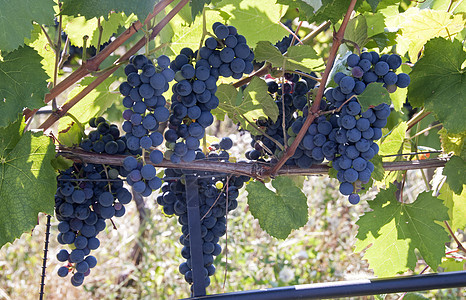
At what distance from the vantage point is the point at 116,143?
3.34ft

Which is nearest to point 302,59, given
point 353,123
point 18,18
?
point 353,123

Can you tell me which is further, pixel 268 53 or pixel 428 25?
pixel 428 25

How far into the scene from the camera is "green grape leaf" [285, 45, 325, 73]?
3.11ft

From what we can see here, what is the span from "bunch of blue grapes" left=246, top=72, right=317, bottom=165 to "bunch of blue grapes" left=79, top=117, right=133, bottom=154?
0.31 metres

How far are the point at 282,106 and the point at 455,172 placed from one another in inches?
17.5

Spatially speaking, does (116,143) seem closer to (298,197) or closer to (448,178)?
(298,197)

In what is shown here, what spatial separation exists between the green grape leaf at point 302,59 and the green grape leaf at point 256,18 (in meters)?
0.14

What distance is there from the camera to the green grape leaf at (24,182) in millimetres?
900

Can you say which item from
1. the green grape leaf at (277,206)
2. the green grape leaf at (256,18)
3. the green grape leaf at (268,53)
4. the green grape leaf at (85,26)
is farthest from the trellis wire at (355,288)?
the green grape leaf at (85,26)

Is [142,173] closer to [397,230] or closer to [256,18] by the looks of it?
[256,18]

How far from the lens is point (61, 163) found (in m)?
0.99

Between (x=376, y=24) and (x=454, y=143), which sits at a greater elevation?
(x=376, y=24)

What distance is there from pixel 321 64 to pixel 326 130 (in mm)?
156

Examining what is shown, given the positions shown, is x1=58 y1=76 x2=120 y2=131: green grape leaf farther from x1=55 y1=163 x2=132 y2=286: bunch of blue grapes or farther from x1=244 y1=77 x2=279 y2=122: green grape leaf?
x1=244 y1=77 x2=279 y2=122: green grape leaf
